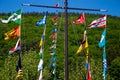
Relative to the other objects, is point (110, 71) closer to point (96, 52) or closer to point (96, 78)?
point (96, 78)

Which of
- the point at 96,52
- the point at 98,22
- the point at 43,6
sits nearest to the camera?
the point at 43,6

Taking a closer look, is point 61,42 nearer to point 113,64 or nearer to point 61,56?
point 61,56

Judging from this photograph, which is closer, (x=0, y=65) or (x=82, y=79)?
(x=82, y=79)

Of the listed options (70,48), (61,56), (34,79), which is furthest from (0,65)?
(70,48)

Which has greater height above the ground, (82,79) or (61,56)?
(61,56)

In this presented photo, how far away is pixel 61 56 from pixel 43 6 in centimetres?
12924

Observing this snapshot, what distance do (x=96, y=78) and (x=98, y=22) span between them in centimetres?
5229

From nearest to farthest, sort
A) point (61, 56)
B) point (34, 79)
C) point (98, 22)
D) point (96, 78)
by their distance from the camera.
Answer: point (98, 22)
point (96, 78)
point (34, 79)
point (61, 56)

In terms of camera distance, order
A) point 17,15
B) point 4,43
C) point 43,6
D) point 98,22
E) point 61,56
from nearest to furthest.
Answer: point 43,6, point 17,15, point 98,22, point 61,56, point 4,43

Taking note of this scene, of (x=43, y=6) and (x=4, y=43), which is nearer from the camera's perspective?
(x=43, y=6)

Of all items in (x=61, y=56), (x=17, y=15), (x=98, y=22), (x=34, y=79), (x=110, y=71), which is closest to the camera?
(x=17, y=15)

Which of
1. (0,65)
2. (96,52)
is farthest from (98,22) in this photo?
(96,52)

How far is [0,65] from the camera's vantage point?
134m

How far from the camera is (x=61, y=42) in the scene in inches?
7544
